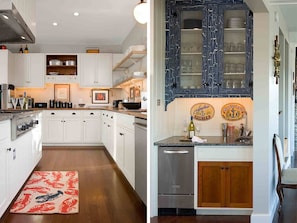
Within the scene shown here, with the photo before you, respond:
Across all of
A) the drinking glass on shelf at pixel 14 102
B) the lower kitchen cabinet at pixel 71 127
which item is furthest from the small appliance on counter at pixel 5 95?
the lower kitchen cabinet at pixel 71 127

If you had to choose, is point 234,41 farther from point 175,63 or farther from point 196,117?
point 196,117

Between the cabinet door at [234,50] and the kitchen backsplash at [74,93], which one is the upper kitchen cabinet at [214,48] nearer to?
the cabinet door at [234,50]

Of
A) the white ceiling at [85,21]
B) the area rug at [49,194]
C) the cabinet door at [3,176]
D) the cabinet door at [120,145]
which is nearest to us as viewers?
the cabinet door at [3,176]

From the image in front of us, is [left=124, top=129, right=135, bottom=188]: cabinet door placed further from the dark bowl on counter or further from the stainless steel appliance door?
the dark bowl on counter

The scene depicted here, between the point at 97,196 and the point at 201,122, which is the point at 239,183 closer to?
the point at 201,122

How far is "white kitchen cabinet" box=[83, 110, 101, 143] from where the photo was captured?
29.8ft

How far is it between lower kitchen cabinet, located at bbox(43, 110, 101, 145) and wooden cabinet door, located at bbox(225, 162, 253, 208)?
18.6ft

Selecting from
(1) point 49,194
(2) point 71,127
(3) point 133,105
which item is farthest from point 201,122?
Result: (2) point 71,127

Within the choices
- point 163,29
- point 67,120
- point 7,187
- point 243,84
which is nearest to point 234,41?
point 243,84

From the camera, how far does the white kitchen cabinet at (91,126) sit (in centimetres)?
909

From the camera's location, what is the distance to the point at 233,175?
12.2 feet

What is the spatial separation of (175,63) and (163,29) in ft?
1.17

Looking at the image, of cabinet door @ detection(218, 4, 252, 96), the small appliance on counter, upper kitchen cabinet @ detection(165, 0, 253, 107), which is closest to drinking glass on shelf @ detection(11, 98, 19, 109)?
the small appliance on counter

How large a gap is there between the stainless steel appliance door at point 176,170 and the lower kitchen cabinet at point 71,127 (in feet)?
17.9
